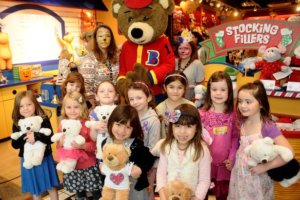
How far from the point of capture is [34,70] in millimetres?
5215

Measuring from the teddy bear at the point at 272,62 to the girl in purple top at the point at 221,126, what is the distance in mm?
851

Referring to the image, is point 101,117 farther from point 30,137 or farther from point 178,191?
point 178,191

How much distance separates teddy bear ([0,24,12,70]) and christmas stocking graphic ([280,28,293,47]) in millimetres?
4257

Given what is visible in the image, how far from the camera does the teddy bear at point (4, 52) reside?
182 inches

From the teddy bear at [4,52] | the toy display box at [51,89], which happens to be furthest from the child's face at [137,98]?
the teddy bear at [4,52]

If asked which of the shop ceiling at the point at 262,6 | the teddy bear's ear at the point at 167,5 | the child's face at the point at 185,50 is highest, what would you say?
the shop ceiling at the point at 262,6

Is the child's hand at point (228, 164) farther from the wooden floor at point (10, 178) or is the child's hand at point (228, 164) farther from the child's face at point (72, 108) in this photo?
the child's face at point (72, 108)

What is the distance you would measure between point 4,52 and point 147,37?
9.95 ft

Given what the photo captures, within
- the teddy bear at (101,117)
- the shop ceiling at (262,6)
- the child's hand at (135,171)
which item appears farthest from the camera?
the shop ceiling at (262,6)

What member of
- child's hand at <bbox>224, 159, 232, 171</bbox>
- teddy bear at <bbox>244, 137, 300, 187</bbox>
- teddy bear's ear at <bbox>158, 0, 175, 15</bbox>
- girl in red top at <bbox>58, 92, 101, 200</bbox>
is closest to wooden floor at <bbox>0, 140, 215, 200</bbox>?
girl in red top at <bbox>58, 92, 101, 200</bbox>

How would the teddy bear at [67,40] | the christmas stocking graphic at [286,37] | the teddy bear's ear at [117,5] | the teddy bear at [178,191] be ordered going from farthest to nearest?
the teddy bear at [67,40] < the teddy bear's ear at [117,5] < the christmas stocking graphic at [286,37] < the teddy bear at [178,191]

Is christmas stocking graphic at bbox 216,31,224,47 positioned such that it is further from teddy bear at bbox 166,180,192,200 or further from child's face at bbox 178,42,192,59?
teddy bear at bbox 166,180,192,200

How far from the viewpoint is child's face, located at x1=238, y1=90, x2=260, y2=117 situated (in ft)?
5.80

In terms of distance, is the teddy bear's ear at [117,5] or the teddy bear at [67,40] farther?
the teddy bear at [67,40]
